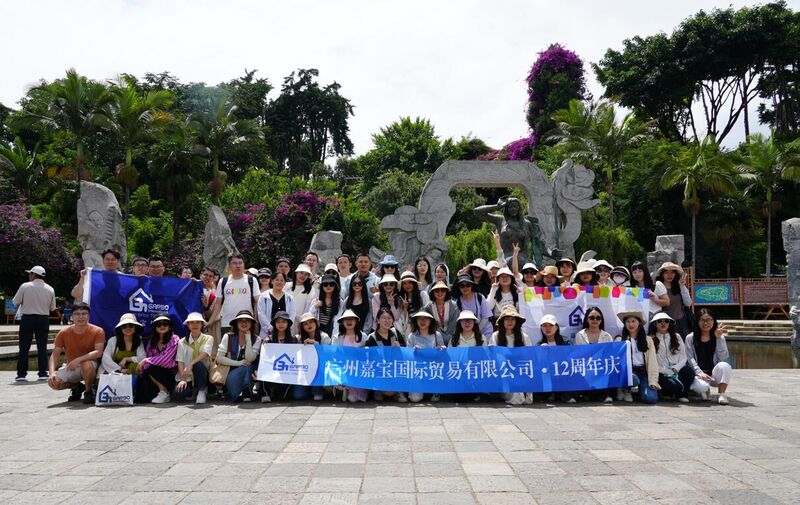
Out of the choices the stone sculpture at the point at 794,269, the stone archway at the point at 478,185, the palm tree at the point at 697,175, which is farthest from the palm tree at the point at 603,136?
the stone sculpture at the point at 794,269

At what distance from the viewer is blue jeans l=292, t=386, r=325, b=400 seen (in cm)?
716

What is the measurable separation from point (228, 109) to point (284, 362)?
24.6 metres

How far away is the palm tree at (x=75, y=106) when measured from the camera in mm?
21703

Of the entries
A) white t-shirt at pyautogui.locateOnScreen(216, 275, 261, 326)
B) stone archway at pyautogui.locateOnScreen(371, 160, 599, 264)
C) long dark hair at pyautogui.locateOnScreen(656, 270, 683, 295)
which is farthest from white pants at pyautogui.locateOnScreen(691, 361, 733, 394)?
stone archway at pyautogui.locateOnScreen(371, 160, 599, 264)

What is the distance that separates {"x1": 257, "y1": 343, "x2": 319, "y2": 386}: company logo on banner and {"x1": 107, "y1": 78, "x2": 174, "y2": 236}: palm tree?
59.4 ft

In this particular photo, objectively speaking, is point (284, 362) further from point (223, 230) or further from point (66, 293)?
point (66, 293)

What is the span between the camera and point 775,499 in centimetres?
360

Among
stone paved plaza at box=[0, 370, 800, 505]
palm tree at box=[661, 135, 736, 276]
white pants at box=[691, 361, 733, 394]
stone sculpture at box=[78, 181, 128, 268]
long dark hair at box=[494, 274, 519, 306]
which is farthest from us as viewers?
palm tree at box=[661, 135, 736, 276]

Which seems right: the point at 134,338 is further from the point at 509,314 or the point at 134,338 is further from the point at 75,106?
the point at 75,106

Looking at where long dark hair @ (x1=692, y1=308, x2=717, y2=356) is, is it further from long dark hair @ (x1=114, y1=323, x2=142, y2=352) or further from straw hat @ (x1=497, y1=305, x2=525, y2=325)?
long dark hair @ (x1=114, y1=323, x2=142, y2=352)

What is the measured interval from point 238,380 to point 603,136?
24309 millimetres

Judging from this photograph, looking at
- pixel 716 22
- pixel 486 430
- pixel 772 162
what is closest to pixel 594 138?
pixel 772 162

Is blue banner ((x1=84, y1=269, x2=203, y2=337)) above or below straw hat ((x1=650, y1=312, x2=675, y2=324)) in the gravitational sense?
above

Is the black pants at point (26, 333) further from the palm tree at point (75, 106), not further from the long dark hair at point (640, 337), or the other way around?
the palm tree at point (75, 106)
